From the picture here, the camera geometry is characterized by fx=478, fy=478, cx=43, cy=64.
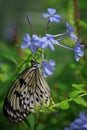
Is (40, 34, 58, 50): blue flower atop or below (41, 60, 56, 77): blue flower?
atop

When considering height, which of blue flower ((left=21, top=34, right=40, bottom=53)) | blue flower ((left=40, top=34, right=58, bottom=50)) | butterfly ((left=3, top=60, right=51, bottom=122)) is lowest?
butterfly ((left=3, top=60, right=51, bottom=122))

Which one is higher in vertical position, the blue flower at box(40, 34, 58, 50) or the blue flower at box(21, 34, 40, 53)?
Result: the blue flower at box(21, 34, 40, 53)

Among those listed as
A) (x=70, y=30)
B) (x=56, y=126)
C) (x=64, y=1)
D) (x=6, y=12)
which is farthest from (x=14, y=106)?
(x=6, y=12)

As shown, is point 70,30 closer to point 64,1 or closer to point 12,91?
point 12,91

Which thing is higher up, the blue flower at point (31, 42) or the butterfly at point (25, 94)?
the blue flower at point (31, 42)

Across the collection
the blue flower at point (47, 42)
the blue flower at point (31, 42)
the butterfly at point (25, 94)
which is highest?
the blue flower at point (31, 42)

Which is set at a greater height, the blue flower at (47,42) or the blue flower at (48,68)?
the blue flower at (47,42)

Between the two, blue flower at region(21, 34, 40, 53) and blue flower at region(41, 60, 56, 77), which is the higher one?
blue flower at region(21, 34, 40, 53)

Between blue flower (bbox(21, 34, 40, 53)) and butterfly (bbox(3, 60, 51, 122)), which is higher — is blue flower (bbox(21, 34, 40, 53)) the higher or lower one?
the higher one
